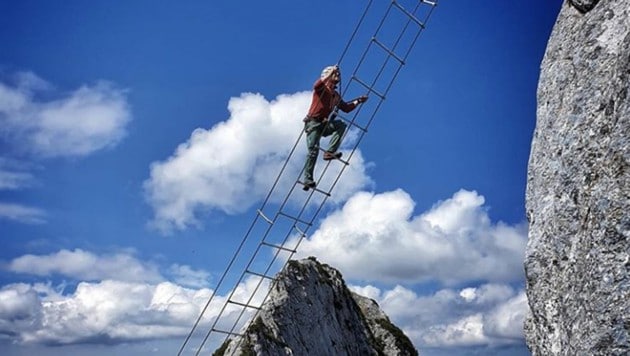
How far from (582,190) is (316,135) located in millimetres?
8159

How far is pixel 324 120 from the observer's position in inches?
688

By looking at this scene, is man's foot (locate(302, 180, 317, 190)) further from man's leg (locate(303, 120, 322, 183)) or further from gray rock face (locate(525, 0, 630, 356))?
gray rock face (locate(525, 0, 630, 356))

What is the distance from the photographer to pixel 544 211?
11.5 m

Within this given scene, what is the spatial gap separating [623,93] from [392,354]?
1223 inches

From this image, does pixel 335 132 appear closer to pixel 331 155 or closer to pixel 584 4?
pixel 331 155

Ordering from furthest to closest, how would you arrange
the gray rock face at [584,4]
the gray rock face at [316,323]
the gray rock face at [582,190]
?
the gray rock face at [316,323]
the gray rock face at [584,4]
the gray rock face at [582,190]

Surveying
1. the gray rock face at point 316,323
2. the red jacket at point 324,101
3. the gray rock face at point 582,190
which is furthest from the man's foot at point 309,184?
the gray rock face at point 316,323

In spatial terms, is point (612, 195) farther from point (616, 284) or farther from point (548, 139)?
point (548, 139)

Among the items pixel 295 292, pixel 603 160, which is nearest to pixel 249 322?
pixel 295 292

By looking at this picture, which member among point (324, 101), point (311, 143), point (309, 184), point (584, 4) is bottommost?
point (584, 4)

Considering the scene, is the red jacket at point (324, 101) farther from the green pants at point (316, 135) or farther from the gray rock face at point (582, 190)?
the gray rock face at point (582, 190)

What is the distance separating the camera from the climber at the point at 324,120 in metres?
17.3

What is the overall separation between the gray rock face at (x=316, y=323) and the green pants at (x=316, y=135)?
40.0 feet

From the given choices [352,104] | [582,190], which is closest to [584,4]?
[582,190]
